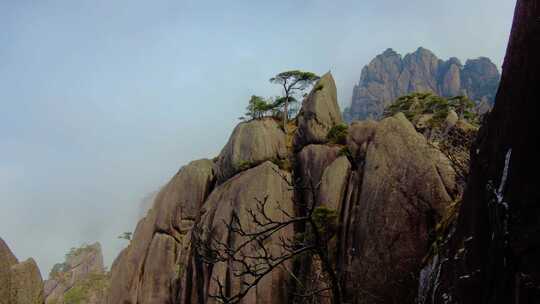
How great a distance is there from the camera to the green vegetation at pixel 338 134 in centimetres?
2681

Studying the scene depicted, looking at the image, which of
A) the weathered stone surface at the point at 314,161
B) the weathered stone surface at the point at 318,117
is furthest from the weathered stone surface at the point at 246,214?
the weathered stone surface at the point at 318,117

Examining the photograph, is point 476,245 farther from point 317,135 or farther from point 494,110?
point 317,135

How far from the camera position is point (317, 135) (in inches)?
1105

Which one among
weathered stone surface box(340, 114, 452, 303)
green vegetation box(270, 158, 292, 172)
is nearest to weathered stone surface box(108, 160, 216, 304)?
green vegetation box(270, 158, 292, 172)

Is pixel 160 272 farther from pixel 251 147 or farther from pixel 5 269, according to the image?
pixel 5 269

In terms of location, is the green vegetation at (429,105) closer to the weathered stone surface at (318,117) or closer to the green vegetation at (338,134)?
the weathered stone surface at (318,117)

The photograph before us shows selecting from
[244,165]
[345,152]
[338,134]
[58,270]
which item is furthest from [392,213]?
[58,270]

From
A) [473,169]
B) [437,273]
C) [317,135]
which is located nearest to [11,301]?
[437,273]

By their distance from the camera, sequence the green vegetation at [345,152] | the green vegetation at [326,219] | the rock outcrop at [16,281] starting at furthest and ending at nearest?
the green vegetation at [345,152], the green vegetation at [326,219], the rock outcrop at [16,281]

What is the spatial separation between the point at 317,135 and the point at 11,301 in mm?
20144

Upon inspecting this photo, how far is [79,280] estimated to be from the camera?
9181 centimetres

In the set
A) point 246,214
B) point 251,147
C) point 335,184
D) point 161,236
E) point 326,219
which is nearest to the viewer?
point 326,219

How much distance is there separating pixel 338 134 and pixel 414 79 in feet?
388

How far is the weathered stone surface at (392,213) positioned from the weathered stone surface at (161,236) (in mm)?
15124
